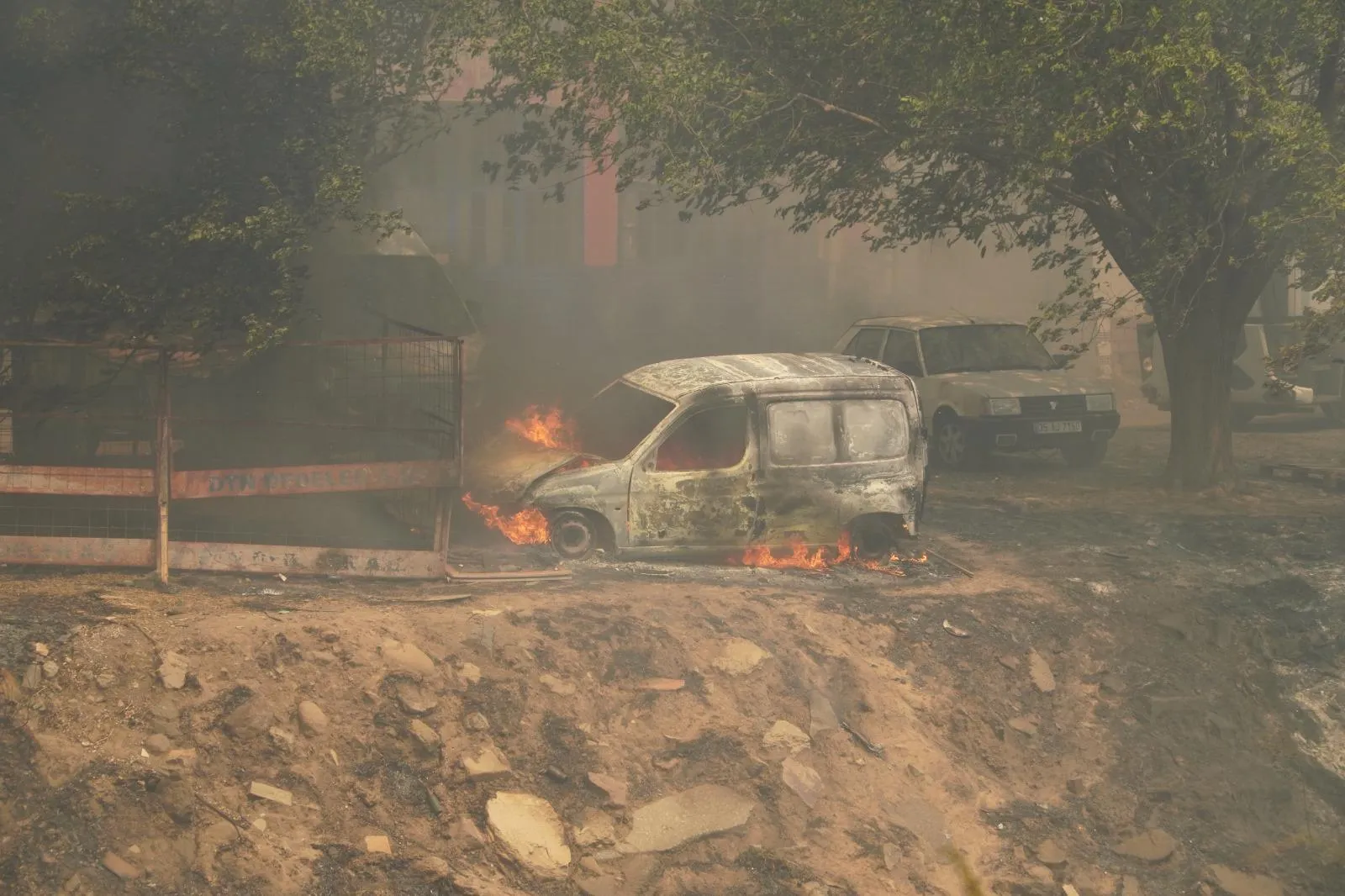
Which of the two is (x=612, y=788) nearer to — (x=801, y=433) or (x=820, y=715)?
(x=820, y=715)

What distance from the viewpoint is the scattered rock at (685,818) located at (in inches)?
235

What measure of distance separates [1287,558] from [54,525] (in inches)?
374

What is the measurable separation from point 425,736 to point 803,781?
6.48 feet

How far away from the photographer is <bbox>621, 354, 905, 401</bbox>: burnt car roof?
9.16 m

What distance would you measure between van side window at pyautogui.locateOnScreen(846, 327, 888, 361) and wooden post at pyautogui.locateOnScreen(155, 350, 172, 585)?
876cm

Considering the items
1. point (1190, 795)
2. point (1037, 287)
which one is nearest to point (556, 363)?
point (1037, 287)

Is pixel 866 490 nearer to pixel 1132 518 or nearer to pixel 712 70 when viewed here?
pixel 1132 518

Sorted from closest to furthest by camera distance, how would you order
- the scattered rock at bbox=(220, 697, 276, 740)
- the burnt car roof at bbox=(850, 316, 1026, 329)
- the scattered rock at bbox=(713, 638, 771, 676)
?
the scattered rock at bbox=(220, 697, 276, 740)
the scattered rock at bbox=(713, 638, 771, 676)
the burnt car roof at bbox=(850, 316, 1026, 329)

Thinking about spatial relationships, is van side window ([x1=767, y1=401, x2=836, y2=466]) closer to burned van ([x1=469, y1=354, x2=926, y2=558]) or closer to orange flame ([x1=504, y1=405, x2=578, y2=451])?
burned van ([x1=469, y1=354, x2=926, y2=558])

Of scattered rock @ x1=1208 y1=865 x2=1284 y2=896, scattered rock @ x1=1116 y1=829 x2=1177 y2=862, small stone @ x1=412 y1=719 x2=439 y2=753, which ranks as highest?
small stone @ x1=412 y1=719 x2=439 y2=753

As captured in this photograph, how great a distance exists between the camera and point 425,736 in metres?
6.14

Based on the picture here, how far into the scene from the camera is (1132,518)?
11.2 metres

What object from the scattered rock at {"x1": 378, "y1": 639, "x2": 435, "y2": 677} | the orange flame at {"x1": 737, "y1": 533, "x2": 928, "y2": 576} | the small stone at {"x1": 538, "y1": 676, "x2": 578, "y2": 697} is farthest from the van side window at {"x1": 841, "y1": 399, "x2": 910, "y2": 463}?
the scattered rock at {"x1": 378, "y1": 639, "x2": 435, "y2": 677}

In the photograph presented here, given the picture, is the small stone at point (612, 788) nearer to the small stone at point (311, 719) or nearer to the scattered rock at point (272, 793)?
the small stone at point (311, 719)
